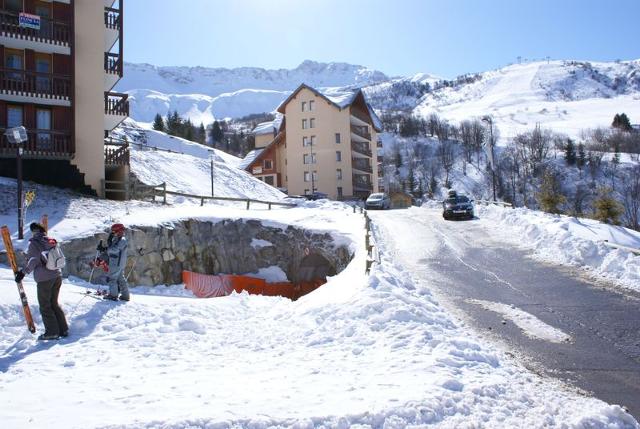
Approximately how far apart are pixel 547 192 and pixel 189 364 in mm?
27296

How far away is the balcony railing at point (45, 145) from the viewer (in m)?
21.6

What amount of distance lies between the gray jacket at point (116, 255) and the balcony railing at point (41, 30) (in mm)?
17491

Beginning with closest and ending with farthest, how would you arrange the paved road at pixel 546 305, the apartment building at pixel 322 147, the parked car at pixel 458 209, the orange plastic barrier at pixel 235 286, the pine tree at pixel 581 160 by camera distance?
the paved road at pixel 546 305, the orange plastic barrier at pixel 235 286, the parked car at pixel 458 209, the apartment building at pixel 322 147, the pine tree at pixel 581 160

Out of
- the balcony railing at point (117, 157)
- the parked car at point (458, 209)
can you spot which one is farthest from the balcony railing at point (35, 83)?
the parked car at point (458, 209)

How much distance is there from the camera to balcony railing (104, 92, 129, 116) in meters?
26.0

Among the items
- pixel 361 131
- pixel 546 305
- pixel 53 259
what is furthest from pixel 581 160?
pixel 53 259

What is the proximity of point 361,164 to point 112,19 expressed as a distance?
41233mm

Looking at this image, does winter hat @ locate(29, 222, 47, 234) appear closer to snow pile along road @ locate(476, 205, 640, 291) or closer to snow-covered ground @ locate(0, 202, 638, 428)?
snow-covered ground @ locate(0, 202, 638, 428)

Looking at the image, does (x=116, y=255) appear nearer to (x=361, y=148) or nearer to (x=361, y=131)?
(x=361, y=148)

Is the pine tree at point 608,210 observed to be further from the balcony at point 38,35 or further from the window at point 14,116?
the window at point 14,116

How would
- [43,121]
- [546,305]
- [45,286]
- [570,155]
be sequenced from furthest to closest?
[570,155] → [43,121] → [546,305] → [45,286]

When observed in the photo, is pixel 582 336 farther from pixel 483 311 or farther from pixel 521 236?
pixel 521 236

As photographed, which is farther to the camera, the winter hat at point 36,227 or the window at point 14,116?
the window at point 14,116

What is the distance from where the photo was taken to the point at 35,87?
74.7 feet
